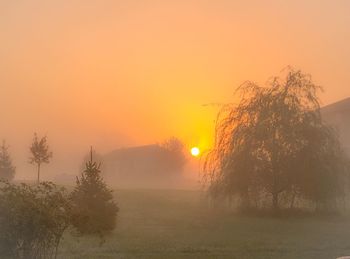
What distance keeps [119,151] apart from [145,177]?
1883cm

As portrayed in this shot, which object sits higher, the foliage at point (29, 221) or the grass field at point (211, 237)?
the foliage at point (29, 221)

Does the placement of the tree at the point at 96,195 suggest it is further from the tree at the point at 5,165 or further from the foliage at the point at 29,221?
the tree at the point at 5,165

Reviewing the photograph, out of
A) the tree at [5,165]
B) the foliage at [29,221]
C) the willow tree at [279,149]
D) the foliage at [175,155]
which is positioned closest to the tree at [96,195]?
the foliage at [29,221]

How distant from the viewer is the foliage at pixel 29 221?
1041 centimetres

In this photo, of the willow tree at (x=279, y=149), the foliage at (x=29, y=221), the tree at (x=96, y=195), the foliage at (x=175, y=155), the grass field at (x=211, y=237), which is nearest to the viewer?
the foliage at (x=29, y=221)

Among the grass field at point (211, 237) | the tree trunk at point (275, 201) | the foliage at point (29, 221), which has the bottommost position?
the grass field at point (211, 237)

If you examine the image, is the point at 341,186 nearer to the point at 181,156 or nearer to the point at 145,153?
the point at 181,156

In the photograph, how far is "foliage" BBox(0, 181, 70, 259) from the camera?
10414mm

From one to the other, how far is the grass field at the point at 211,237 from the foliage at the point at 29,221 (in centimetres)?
579

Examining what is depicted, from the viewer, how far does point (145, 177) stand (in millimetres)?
107375

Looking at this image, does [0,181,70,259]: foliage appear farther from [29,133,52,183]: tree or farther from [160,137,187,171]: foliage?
[160,137,187,171]: foliage

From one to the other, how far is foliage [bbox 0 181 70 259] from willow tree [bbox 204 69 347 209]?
24.4 m

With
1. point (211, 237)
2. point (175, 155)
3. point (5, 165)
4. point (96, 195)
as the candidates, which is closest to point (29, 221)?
point (96, 195)

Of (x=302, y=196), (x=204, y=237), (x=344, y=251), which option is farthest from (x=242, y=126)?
(x=344, y=251)
